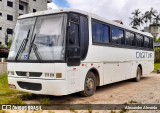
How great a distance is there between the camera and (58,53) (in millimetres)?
8109

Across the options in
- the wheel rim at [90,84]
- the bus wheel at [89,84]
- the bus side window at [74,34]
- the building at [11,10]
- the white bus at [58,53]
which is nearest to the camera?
the white bus at [58,53]

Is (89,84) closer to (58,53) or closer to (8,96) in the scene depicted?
(58,53)

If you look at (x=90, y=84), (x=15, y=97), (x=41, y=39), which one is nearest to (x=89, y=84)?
(x=90, y=84)

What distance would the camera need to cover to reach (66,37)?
26.9 ft

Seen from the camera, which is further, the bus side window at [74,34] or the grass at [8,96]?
the bus side window at [74,34]

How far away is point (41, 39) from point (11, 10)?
139 ft

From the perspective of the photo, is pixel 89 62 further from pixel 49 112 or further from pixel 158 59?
pixel 158 59

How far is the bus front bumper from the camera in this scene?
798cm

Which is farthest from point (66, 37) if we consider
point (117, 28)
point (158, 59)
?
point (158, 59)

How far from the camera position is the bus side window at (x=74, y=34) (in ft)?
27.8

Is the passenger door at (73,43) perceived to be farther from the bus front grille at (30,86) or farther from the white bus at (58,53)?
the bus front grille at (30,86)

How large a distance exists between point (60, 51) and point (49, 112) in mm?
1929

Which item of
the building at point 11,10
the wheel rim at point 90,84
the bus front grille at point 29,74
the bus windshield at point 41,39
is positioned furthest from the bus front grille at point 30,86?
the building at point 11,10

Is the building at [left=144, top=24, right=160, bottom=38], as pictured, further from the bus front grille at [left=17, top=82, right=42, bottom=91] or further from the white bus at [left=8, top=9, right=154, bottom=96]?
the bus front grille at [left=17, top=82, right=42, bottom=91]
